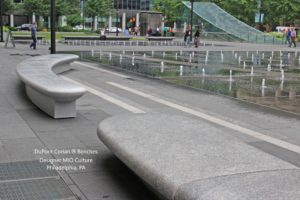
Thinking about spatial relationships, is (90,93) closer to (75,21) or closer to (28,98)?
(28,98)

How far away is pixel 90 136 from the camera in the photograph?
774cm

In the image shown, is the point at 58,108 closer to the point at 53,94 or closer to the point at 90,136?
the point at 53,94

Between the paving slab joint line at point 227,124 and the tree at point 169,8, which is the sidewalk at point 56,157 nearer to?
the paving slab joint line at point 227,124

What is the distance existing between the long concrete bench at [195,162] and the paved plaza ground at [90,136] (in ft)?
1.61

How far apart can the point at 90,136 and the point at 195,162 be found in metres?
3.41

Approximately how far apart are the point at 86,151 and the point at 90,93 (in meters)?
6.04

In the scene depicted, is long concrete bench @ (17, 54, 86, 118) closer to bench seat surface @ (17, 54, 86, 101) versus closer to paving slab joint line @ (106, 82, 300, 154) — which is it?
bench seat surface @ (17, 54, 86, 101)

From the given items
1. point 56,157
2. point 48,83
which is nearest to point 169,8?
point 48,83

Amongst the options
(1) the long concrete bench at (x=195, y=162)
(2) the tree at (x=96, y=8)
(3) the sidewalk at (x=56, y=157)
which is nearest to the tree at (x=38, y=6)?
(2) the tree at (x=96, y=8)

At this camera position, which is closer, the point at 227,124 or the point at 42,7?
the point at 227,124

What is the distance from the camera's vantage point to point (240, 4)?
7256cm

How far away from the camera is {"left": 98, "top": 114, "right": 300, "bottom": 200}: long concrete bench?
12.4 feet

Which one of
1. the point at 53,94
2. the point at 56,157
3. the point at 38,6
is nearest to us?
the point at 56,157

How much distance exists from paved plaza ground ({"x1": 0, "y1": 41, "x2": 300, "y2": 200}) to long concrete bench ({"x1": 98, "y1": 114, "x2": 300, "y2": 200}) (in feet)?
1.61
